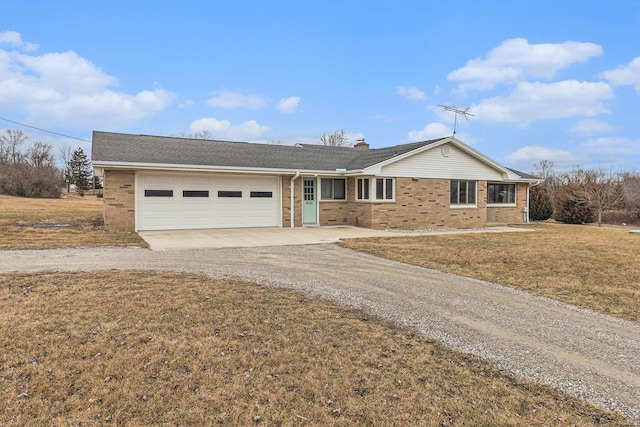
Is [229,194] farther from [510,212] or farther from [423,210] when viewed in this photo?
[510,212]

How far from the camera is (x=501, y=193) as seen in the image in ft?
71.2

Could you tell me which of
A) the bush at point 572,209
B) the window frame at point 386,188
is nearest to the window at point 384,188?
the window frame at point 386,188

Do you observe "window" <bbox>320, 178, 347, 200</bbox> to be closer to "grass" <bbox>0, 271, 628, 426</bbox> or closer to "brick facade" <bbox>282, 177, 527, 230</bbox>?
"brick facade" <bbox>282, 177, 527, 230</bbox>

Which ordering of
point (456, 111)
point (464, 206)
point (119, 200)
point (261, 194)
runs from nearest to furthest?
point (119, 200), point (261, 194), point (464, 206), point (456, 111)

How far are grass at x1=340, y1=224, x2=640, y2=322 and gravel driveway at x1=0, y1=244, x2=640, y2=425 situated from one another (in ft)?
1.92

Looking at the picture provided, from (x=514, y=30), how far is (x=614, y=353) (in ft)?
51.7

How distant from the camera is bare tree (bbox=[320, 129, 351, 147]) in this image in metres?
45.9

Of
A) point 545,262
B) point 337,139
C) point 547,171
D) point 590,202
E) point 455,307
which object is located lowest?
point 455,307

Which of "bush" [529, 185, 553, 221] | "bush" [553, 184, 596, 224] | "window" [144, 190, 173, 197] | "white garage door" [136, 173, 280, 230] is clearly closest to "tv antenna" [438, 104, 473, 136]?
"bush" [529, 185, 553, 221]

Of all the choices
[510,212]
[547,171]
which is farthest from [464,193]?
[547,171]

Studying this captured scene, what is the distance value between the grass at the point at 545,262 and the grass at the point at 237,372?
381 cm

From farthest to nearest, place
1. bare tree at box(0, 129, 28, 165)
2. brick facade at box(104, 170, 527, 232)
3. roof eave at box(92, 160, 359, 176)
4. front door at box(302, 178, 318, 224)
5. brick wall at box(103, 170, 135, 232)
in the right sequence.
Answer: bare tree at box(0, 129, 28, 165) → front door at box(302, 178, 318, 224) → brick facade at box(104, 170, 527, 232) → brick wall at box(103, 170, 135, 232) → roof eave at box(92, 160, 359, 176)

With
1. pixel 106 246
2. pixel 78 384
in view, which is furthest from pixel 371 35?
pixel 78 384

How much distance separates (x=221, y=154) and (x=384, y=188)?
7.26 meters
